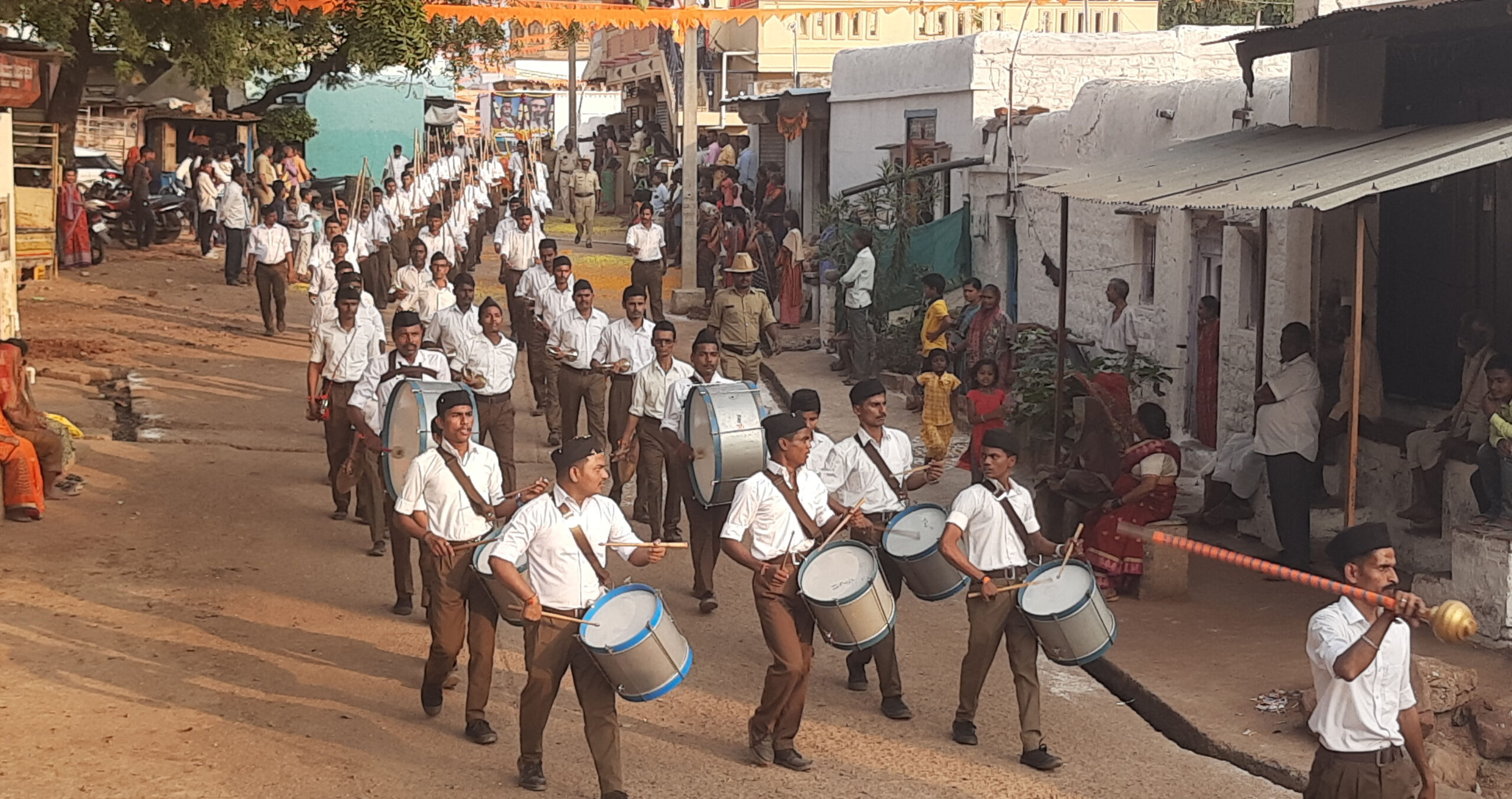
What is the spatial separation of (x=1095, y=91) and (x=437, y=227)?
9489mm

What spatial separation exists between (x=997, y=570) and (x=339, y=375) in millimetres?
6088

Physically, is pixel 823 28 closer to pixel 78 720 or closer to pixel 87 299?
pixel 87 299

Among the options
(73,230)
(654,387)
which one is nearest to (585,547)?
(654,387)

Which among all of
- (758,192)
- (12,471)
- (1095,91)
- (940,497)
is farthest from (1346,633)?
(758,192)

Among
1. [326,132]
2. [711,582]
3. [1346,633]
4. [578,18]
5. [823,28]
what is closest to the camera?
[1346,633]

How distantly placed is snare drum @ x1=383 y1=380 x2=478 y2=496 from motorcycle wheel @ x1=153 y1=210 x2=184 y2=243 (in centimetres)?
2128

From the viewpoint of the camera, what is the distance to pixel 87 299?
23.1m

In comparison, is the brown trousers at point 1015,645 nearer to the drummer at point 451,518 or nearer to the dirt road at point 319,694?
the dirt road at point 319,694

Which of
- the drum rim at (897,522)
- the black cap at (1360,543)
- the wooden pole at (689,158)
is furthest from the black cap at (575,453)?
the wooden pole at (689,158)

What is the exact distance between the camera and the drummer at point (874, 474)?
852 centimetres

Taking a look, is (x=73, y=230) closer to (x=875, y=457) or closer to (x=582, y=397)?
(x=582, y=397)

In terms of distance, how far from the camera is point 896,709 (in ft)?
26.9

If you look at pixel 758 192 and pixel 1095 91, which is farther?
pixel 758 192

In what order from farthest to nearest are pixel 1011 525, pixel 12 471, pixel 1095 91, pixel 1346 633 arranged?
pixel 1095 91 < pixel 12 471 < pixel 1011 525 < pixel 1346 633
